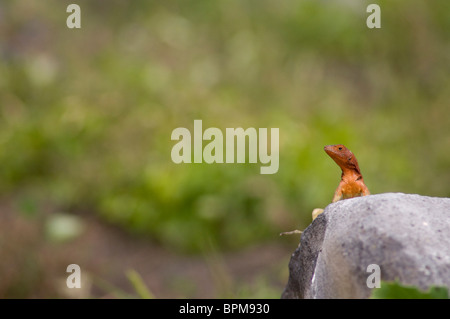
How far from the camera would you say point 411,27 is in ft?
22.5

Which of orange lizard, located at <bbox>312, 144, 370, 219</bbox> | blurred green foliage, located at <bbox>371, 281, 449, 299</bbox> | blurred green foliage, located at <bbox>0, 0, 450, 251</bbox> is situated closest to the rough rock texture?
blurred green foliage, located at <bbox>371, 281, 449, 299</bbox>

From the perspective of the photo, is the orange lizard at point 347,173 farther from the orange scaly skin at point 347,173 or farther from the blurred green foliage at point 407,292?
the blurred green foliage at point 407,292

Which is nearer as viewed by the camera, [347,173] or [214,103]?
[347,173]

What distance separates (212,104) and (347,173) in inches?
166

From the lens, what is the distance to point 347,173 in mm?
1927

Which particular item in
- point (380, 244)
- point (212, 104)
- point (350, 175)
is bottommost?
point (380, 244)

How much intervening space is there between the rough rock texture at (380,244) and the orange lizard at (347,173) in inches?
9.7

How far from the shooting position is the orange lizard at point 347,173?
190 cm

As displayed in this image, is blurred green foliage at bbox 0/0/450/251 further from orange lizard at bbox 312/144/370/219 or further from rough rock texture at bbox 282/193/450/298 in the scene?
rough rock texture at bbox 282/193/450/298

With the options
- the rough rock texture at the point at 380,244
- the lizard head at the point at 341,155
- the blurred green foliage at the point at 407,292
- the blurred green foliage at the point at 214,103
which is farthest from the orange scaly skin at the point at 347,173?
the blurred green foliage at the point at 214,103

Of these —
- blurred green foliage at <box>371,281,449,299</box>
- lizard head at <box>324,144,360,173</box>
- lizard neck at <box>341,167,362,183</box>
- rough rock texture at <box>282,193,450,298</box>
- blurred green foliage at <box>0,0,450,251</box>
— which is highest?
blurred green foliage at <box>0,0,450,251</box>

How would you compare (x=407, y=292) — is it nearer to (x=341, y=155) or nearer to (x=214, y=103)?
(x=341, y=155)

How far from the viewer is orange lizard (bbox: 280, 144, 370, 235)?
1.90 meters

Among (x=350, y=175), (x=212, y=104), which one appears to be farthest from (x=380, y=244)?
(x=212, y=104)
